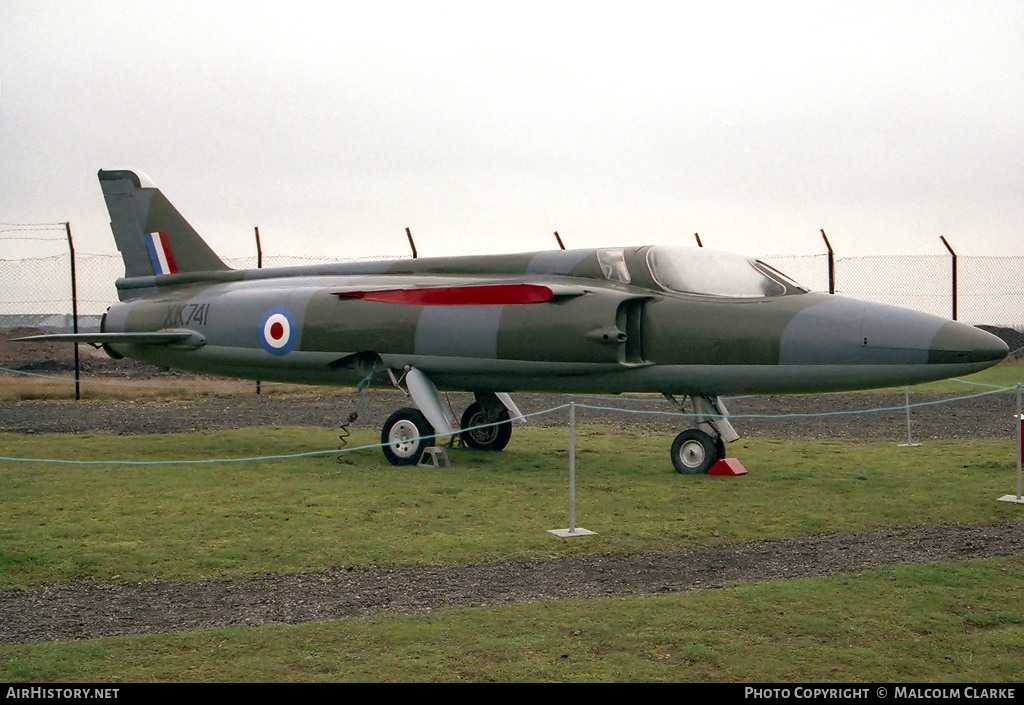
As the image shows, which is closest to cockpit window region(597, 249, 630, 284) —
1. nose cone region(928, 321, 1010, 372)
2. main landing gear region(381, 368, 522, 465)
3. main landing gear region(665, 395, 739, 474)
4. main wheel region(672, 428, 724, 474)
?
main landing gear region(665, 395, 739, 474)

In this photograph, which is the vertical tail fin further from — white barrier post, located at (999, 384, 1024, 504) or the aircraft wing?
white barrier post, located at (999, 384, 1024, 504)

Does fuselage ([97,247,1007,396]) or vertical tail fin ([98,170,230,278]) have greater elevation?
vertical tail fin ([98,170,230,278])

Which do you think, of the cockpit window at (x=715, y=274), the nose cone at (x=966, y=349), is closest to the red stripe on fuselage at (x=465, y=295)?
the cockpit window at (x=715, y=274)

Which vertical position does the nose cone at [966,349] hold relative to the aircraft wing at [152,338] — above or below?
below

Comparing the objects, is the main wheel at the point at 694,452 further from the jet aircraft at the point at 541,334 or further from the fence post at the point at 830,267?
the fence post at the point at 830,267

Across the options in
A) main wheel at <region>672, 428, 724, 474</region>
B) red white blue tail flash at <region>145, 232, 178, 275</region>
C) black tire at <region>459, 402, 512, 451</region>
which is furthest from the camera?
red white blue tail flash at <region>145, 232, 178, 275</region>

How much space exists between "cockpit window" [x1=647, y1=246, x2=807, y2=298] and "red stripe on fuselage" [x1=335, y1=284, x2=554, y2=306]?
121 centimetres

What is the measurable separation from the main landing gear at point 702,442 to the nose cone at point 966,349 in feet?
6.92

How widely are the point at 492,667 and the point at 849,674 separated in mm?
1492

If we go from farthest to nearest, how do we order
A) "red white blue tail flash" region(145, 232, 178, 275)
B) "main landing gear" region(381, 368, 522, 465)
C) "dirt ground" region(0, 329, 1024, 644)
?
"red white blue tail flash" region(145, 232, 178, 275) < "main landing gear" region(381, 368, 522, 465) < "dirt ground" region(0, 329, 1024, 644)

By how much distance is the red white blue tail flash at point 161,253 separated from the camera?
13.7m

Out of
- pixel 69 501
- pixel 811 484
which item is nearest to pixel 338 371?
pixel 69 501

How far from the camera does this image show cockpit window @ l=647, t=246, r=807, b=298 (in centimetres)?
946

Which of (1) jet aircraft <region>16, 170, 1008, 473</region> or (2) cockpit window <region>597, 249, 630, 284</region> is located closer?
(1) jet aircraft <region>16, 170, 1008, 473</region>
